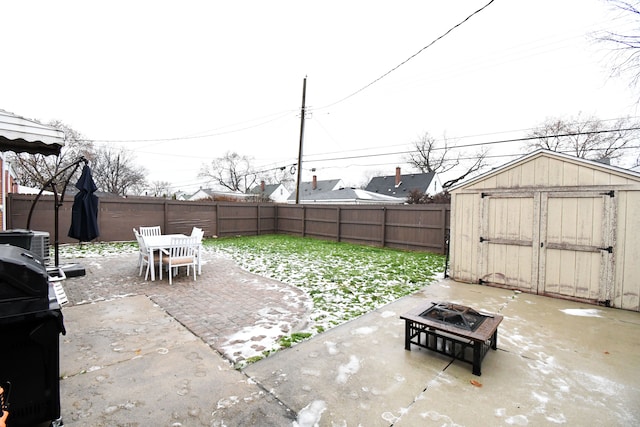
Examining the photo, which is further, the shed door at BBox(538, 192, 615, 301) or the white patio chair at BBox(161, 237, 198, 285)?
the white patio chair at BBox(161, 237, 198, 285)

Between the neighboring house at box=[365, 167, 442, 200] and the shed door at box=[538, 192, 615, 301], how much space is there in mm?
21455

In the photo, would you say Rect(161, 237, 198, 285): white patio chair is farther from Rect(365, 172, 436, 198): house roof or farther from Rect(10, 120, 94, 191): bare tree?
Rect(365, 172, 436, 198): house roof

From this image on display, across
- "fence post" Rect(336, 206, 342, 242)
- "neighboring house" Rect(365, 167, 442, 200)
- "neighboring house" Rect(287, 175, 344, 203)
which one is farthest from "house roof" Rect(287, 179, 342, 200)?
"fence post" Rect(336, 206, 342, 242)

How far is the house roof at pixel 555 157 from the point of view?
14.1ft

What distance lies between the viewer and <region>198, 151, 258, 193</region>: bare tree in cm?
3794

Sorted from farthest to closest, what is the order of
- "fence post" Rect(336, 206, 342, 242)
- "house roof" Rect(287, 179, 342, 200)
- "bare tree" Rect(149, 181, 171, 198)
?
"bare tree" Rect(149, 181, 171, 198) → "house roof" Rect(287, 179, 342, 200) → "fence post" Rect(336, 206, 342, 242)

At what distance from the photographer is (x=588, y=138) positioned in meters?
19.6

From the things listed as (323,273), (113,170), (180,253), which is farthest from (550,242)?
(113,170)

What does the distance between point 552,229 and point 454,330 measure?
142 inches

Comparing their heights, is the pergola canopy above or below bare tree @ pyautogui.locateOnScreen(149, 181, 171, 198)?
below

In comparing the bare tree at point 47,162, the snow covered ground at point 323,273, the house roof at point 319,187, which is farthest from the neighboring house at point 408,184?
the bare tree at point 47,162

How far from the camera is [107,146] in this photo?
29812 millimetres

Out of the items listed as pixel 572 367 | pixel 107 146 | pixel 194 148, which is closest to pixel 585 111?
pixel 572 367

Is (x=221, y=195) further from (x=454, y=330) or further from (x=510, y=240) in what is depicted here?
(x=454, y=330)
